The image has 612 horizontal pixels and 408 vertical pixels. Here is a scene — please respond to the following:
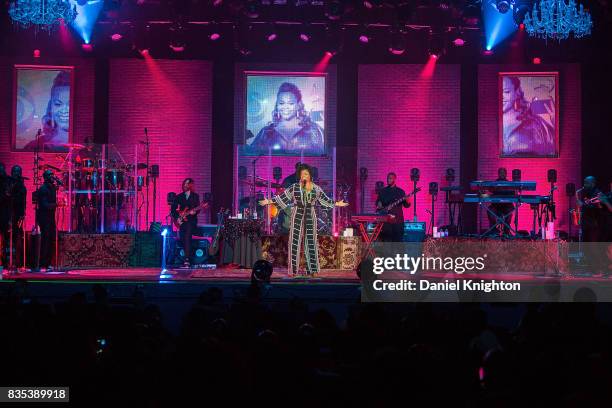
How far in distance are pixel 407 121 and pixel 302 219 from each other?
6312 millimetres

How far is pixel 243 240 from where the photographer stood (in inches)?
547

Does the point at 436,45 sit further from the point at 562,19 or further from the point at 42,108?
the point at 42,108

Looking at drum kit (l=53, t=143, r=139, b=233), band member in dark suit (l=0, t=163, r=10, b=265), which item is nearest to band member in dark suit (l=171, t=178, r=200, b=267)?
drum kit (l=53, t=143, r=139, b=233)

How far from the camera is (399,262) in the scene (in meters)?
13.3

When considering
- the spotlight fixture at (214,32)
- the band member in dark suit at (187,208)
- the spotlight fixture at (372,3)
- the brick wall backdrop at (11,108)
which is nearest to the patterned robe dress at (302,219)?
the band member in dark suit at (187,208)

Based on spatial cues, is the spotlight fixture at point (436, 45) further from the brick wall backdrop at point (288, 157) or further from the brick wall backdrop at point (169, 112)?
the brick wall backdrop at point (169, 112)

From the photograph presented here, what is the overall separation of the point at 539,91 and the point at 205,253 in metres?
8.56

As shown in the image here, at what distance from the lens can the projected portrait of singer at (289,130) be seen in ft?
55.8

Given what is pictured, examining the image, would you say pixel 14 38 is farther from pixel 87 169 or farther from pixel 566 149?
pixel 566 149

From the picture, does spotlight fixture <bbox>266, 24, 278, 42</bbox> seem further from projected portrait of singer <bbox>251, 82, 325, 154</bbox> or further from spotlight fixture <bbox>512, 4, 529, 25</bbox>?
spotlight fixture <bbox>512, 4, 529, 25</bbox>

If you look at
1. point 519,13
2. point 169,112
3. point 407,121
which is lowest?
point 407,121

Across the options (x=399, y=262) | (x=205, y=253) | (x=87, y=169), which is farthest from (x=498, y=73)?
(x=87, y=169)

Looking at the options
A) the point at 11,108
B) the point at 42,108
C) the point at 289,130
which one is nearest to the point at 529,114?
the point at 289,130

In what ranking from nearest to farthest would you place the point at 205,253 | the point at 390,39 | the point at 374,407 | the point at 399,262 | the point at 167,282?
the point at 374,407, the point at 167,282, the point at 399,262, the point at 205,253, the point at 390,39
